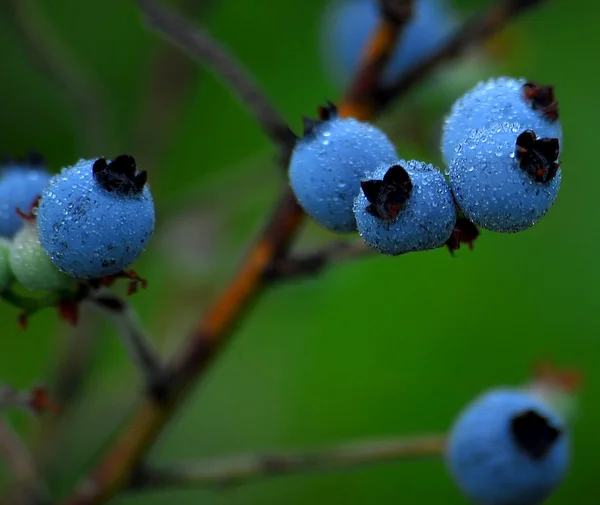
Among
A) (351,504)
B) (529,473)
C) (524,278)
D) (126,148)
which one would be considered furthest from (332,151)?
(524,278)

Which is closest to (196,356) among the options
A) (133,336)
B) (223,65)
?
(133,336)

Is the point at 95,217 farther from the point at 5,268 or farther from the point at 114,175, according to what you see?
the point at 5,268

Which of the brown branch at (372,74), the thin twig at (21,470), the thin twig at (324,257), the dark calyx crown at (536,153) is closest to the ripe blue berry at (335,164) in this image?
the dark calyx crown at (536,153)

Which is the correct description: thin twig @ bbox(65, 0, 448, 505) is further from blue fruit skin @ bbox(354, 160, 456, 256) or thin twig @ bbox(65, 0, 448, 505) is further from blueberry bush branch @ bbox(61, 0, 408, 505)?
blue fruit skin @ bbox(354, 160, 456, 256)

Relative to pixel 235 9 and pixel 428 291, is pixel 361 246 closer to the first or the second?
pixel 428 291

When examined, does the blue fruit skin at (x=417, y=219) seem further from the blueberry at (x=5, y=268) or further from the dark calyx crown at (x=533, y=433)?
the dark calyx crown at (x=533, y=433)
